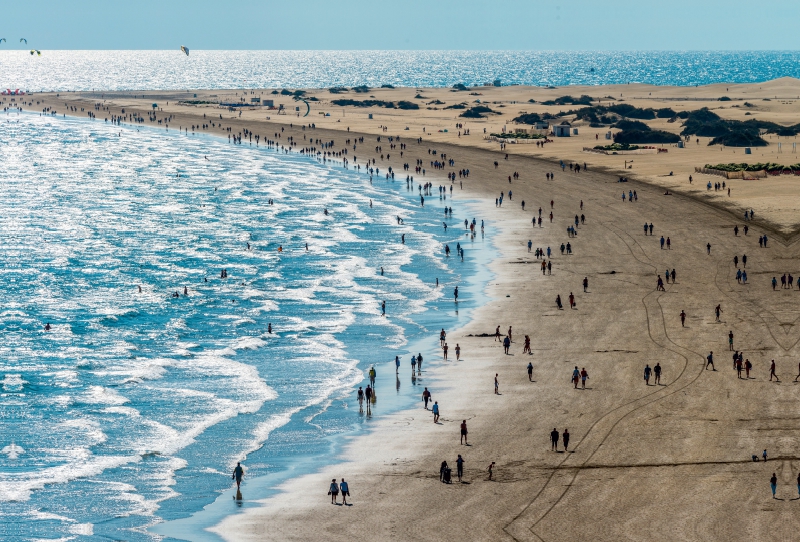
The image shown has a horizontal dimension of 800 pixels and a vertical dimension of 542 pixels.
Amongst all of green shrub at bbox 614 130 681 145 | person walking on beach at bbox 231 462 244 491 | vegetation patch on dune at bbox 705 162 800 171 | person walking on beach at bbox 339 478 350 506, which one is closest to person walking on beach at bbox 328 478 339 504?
person walking on beach at bbox 339 478 350 506

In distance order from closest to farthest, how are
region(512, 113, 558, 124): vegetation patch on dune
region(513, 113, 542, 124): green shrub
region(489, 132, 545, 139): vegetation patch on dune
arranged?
region(489, 132, 545, 139): vegetation patch on dune → region(513, 113, 542, 124): green shrub → region(512, 113, 558, 124): vegetation patch on dune

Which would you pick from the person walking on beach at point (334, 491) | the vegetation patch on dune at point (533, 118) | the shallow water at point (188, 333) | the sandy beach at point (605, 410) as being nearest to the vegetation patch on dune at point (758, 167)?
the sandy beach at point (605, 410)

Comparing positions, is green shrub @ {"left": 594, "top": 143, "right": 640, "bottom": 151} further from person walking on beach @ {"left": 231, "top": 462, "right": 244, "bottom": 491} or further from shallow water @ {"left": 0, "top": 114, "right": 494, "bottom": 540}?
person walking on beach @ {"left": 231, "top": 462, "right": 244, "bottom": 491}

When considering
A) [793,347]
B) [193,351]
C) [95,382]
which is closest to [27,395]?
[95,382]

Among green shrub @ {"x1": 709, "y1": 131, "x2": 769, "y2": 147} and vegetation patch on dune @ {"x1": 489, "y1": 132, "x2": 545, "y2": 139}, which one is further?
vegetation patch on dune @ {"x1": 489, "y1": 132, "x2": 545, "y2": 139}

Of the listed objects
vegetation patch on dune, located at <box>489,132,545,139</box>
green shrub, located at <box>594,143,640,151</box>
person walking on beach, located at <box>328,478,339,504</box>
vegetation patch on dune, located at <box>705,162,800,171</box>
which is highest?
vegetation patch on dune, located at <box>489,132,545,139</box>

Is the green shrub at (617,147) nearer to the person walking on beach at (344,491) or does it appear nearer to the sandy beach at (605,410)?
the sandy beach at (605,410)

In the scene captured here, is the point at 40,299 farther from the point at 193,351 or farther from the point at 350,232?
the point at 350,232

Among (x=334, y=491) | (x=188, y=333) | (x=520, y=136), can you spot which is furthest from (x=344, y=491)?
(x=520, y=136)
